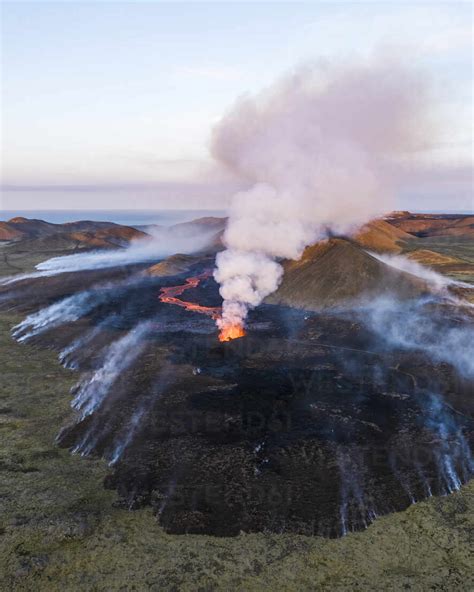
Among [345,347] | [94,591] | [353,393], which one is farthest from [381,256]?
[94,591]

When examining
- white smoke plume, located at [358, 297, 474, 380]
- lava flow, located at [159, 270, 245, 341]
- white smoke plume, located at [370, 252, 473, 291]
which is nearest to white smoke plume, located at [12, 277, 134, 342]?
lava flow, located at [159, 270, 245, 341]

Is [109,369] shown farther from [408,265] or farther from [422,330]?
[408,265]

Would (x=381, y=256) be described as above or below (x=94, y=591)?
above

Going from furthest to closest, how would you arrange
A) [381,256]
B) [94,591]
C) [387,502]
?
1. [381,256]
2. [387,502]
3. [94,591]

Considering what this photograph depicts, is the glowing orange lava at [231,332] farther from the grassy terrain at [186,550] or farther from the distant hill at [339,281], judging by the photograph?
the grassy terrain at [186,550]

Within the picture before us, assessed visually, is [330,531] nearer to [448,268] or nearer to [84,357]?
[84,357]

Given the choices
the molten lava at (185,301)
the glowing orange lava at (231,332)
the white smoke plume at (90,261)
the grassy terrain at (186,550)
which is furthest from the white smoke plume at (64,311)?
the grassy terrain at (186,550)

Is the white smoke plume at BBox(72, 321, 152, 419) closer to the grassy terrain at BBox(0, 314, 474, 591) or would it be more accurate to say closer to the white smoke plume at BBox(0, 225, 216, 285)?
the grassy terrain at BBox(0, 314, 474, 591)
